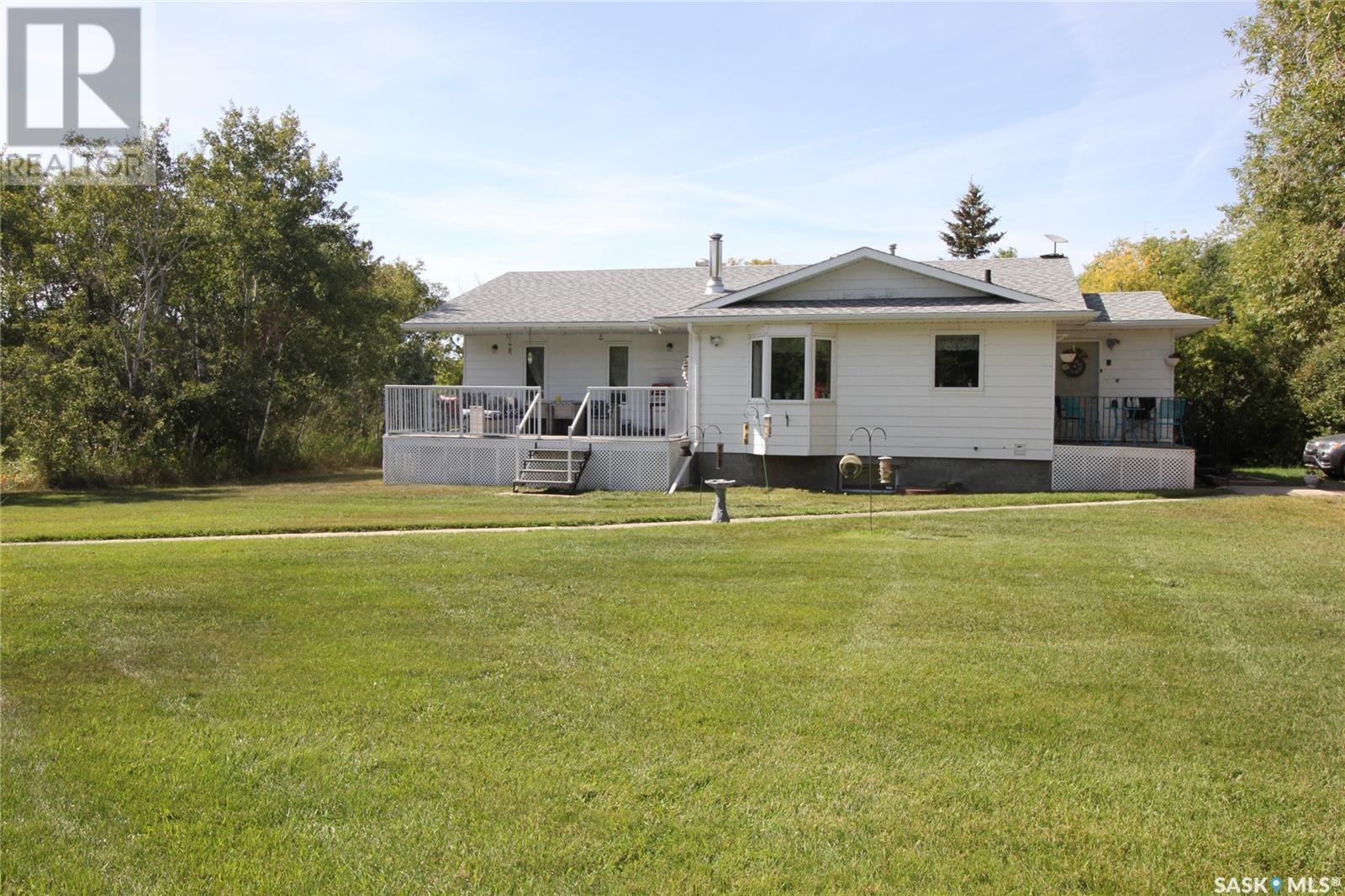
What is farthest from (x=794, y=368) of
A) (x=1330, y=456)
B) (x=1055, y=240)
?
(x=1330, y=456)

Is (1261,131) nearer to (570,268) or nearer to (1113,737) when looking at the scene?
(570,268)

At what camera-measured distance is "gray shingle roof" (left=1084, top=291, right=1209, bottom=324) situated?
723 inches

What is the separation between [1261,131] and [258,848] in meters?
20.6

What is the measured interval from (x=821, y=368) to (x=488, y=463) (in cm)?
692

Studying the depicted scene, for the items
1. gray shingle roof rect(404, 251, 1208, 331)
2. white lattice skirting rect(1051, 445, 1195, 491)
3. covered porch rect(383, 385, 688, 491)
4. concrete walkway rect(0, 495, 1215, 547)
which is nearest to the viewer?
concrete walkway rect(0, 495, 1215, 547)

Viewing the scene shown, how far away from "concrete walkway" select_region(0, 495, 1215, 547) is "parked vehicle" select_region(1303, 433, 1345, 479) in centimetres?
532

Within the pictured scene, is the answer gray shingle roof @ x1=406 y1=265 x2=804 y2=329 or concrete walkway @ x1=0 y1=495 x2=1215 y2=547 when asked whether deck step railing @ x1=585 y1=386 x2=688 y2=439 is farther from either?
concrete walkway @ x1=0 y1=495 x2=1215 y2=547

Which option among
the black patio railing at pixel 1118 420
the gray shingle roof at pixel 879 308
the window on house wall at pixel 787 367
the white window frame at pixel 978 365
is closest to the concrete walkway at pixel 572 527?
the white window frame at pixel 978 365

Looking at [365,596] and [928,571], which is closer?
[365,596]

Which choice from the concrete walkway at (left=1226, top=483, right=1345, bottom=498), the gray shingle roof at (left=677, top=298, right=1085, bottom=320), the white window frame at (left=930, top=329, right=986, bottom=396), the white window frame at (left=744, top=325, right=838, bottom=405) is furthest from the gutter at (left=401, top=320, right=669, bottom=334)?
the concrete walkway at (left=1226, top=483, right=1345, bottom=498)

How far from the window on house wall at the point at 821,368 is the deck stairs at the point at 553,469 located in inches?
177

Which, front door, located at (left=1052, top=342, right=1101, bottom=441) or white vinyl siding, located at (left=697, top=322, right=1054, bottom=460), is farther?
front door, located at (left=1052, top=342, right=1101, bottom=441)

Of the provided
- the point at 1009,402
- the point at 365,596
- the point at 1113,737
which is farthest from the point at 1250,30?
the point at 365,596

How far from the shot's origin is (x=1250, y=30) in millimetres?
14711
